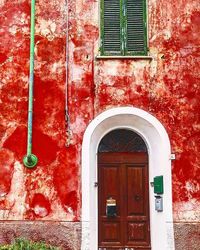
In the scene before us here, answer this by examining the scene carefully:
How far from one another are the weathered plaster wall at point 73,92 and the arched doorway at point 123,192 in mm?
776

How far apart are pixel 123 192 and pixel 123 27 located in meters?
3.61

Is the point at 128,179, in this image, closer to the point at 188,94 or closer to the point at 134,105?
the point at 134,105

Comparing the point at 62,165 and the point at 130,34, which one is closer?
the point at 62,165

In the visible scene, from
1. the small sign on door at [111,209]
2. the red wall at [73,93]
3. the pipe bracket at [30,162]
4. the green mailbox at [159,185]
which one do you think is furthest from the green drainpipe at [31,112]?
the green mailbox at [159,185]

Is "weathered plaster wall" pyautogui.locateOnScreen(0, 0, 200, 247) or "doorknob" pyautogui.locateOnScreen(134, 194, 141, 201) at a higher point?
"weathered plaster wall" pyautogui.locateOnScreen(0, 0, 200, 247)

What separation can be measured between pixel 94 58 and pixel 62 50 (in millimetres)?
716

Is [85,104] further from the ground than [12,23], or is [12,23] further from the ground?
[12,23]

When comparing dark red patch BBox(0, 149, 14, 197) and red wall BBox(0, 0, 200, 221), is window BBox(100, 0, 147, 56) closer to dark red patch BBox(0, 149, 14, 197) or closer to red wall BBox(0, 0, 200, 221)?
red wall BBox(0, 0, 200, 221)

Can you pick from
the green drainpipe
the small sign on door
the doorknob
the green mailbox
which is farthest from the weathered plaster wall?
the doorknob

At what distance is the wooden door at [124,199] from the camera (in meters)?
9.84

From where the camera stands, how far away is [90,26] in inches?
400

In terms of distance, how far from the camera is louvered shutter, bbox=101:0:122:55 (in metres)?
10.1

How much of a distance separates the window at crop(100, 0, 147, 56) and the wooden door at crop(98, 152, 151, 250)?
2.29 metres

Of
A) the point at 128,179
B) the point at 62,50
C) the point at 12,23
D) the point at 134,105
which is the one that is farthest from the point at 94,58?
the point at 128,179
